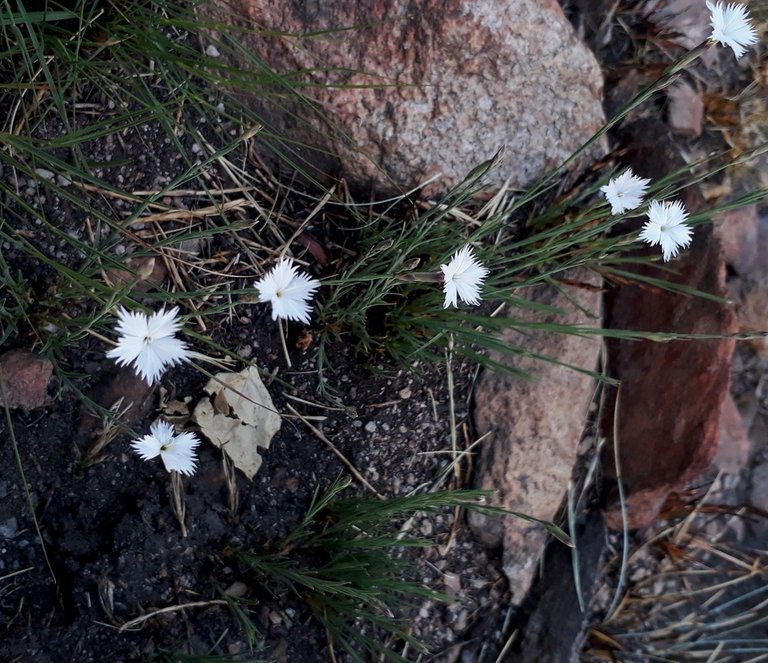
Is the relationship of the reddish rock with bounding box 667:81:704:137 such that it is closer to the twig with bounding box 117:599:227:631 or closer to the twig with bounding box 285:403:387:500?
the twig with bounding box 285:403:387:500

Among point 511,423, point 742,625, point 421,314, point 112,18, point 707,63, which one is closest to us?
point 112,18

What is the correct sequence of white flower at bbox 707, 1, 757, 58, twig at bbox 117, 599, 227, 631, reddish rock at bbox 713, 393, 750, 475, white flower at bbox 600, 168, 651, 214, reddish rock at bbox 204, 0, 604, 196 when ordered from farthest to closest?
reddish rock at bbox 713, 393, 750, 475 < reddish rock at bbox 204, 0, 604, 196 < twig at bbox 117, 599, 227, 631 < white flower at bbox 600, 168, 651, 214 < white flower at bbox 707, 1, 757, 58

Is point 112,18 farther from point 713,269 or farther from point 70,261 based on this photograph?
point 713,269

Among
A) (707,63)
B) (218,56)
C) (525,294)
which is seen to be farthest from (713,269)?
(218,56)

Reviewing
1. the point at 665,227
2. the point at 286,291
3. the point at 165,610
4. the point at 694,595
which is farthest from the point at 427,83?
the point at 694,595

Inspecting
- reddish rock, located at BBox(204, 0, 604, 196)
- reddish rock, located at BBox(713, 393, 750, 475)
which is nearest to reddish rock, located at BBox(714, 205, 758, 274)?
reddish rock, located at BBox(713, 393, 750, 475)

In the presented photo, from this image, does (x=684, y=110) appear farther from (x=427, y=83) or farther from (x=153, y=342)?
(x=153, y=342)
